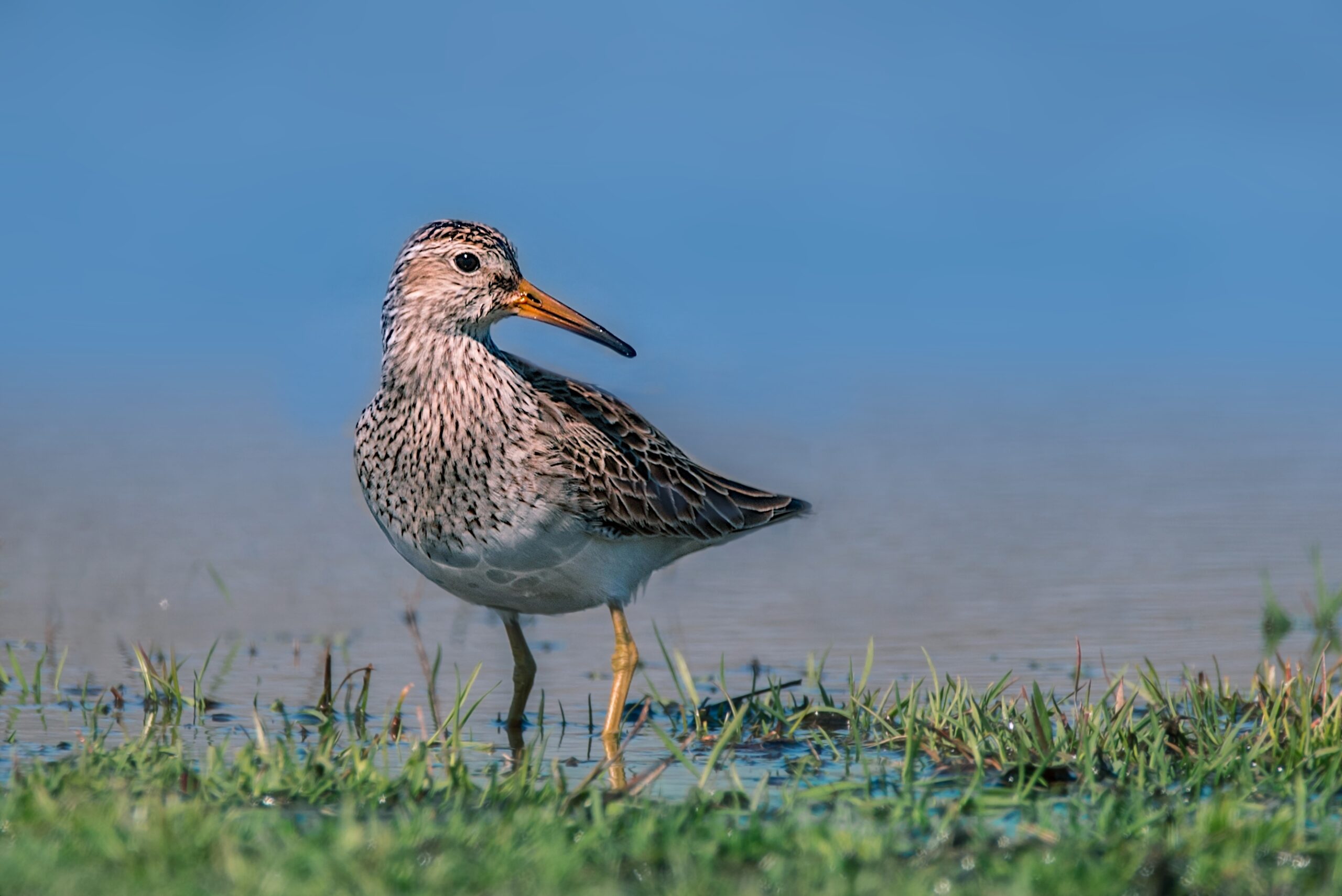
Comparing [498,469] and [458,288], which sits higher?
[458,288]

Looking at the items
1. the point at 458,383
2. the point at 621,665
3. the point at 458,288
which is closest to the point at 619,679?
the point at 621,665

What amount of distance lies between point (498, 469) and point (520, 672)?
1.07 m

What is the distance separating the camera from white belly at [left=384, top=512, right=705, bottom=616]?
282 inches

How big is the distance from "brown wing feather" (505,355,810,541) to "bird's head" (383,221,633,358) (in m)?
0.40

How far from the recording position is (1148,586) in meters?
10.1

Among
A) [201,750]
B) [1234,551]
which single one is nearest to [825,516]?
[1234,551]

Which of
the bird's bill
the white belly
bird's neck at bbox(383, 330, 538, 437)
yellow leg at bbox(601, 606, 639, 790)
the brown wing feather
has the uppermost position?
the bird's bill

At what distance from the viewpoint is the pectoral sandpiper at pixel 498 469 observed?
7.18 meters

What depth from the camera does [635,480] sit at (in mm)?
7652

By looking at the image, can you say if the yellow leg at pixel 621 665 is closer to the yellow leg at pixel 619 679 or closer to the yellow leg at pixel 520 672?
the yellow leg at pixel 619 679

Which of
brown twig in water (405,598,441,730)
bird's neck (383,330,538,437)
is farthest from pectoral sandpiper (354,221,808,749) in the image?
brown twig in water (405,598,441,730)

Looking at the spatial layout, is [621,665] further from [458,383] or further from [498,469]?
[458,383]

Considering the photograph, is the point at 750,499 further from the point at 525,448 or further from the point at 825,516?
the point at 825,516

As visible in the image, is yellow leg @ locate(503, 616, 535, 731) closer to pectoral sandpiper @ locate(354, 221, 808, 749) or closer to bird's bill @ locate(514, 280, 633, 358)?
pectoral sandpiper @ locate(354, 221, 808, 749)
